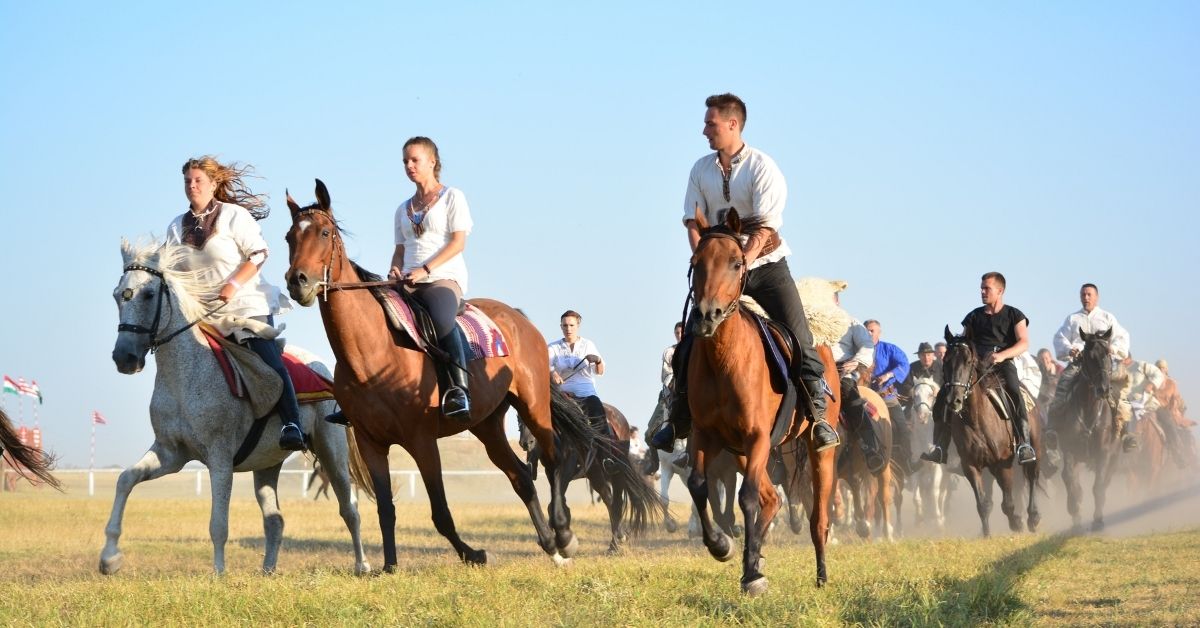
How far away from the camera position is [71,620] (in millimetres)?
7246

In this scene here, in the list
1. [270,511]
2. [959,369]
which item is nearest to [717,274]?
[270,511]

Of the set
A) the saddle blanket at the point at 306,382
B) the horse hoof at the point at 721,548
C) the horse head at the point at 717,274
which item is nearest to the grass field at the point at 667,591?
the horse hoof at the point at 721,548

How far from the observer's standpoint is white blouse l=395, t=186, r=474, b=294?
1067cm

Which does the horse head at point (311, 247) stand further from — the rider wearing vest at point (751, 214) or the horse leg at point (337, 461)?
the horse leg at point (337, 461)

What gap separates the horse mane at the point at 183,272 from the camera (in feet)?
34.7

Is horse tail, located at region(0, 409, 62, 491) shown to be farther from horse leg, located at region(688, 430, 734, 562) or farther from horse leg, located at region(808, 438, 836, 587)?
horse leg, located at region(808, 438, 836, 587)

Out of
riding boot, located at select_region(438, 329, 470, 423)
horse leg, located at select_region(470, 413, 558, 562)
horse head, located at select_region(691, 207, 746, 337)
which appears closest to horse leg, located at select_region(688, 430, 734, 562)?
horse head, located at select_region(691, 207, 746, 337)

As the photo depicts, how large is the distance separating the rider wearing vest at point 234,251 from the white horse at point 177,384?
0.21m

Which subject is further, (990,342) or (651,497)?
(990,342)

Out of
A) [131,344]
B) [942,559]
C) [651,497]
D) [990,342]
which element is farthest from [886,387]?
[131,344]

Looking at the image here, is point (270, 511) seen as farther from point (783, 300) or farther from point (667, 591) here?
point (783, 300)

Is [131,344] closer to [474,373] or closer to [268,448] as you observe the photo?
[268,448]

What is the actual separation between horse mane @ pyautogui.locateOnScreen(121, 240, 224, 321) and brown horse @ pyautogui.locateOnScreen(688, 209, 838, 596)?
13.4 feet

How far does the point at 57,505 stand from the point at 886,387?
15.0m
